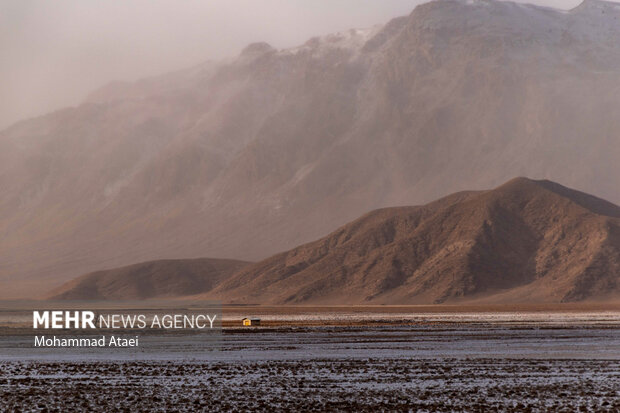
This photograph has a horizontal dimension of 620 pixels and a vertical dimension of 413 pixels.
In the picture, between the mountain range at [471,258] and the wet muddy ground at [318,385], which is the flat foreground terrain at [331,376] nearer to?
the wet muddy ground at [318,385]

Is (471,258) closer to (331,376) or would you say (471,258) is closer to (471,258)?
(471,258)

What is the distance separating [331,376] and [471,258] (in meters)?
123

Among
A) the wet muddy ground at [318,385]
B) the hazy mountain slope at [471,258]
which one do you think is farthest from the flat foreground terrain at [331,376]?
the hazy mountain slope at [471,258]

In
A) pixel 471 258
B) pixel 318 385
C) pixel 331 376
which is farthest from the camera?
pixel 471 258

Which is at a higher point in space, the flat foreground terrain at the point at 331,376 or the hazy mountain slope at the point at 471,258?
the hazy mountain slope at the point at 471,258

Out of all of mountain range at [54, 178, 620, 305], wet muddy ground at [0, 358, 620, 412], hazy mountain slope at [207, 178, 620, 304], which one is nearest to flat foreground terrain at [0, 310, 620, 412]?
wet muddy ground at [0, 358, 620, 412]

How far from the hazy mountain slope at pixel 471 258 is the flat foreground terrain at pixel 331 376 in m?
91.5

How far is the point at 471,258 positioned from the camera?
159875 millimetres

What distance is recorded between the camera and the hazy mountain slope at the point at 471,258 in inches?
6033

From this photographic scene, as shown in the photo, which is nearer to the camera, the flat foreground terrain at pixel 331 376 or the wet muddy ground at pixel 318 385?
the wet muddy ground at pixel 318 385

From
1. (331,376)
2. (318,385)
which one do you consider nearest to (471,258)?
(331,376)

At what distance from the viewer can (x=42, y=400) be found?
32594 millimetres

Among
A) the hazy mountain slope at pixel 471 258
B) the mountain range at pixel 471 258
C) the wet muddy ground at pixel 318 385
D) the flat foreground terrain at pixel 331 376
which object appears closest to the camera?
the wet muddy ground at pixel 318 385

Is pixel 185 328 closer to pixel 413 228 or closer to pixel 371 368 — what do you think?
pixel 371 368
